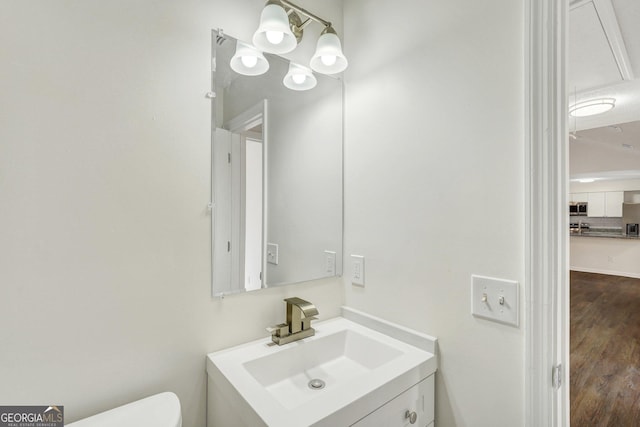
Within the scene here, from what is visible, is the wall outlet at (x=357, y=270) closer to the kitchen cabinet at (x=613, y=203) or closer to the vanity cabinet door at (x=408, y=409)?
the vanity cabinet door at (x=408, y=409)

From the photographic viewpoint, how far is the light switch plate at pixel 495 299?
839 millimetres

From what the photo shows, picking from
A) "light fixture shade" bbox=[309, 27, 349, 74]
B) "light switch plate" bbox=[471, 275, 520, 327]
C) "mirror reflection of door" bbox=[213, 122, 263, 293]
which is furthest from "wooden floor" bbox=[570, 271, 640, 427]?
"light fixture shade" bbox=[309, 27, 349, 74]

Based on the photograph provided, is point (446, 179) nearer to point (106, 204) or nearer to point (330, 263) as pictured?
point (330, 263)

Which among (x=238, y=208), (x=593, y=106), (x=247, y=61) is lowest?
(x=238, y=208)

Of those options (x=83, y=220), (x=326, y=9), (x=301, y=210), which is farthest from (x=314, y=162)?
(x=83, y=220)

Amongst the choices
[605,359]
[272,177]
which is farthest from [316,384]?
[605,359]

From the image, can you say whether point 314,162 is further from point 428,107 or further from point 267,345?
point 267,345

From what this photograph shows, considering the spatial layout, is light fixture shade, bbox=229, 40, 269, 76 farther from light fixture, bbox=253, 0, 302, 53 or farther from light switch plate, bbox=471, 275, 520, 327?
light switch plate, bbox=471, 275, 520, 327

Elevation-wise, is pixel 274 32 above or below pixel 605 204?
above

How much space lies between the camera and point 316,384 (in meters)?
1.05

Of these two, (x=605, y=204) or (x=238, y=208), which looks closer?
(x=238, y=208)

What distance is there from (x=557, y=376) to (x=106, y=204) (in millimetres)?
1340

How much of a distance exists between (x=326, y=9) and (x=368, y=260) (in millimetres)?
1149

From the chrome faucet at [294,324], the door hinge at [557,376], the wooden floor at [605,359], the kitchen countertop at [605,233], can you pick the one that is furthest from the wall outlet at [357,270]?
the kitchen countertop at [605,233]
